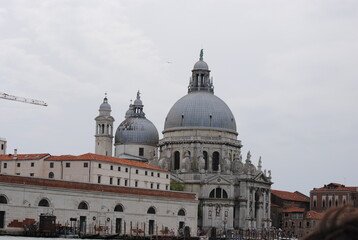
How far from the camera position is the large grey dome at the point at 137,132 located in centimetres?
10550

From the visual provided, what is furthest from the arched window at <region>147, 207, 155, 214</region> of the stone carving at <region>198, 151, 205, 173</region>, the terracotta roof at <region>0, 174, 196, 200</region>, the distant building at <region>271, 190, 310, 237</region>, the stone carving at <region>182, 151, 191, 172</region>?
the distant building at <region>271, 190, 310, 237</region>

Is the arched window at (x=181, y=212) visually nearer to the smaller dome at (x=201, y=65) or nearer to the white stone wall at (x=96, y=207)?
the white stone wall at (x=96, y=207)

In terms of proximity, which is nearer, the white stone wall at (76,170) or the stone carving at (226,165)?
the white stone wall at (76,170)

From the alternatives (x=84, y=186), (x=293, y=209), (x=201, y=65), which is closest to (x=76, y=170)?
(x=84, y=186)

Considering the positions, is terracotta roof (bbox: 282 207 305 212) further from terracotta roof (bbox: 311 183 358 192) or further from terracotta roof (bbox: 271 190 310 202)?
terracotta roof (bbox: 311 183 358 192)

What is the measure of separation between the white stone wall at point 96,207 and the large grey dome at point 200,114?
23896 millimetres

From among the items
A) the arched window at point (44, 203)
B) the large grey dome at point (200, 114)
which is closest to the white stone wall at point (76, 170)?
the arched window at point (44, 203)

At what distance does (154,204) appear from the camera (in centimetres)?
7150

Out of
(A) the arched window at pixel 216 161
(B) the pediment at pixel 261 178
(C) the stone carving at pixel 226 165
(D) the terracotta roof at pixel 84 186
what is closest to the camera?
(D) the terracotta roof at pixel 84 186

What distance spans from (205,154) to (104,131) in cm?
1499

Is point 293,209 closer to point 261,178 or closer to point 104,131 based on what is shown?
point 261,178

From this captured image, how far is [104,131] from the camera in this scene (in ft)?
339

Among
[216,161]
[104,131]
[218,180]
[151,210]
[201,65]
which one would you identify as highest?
[201,65]

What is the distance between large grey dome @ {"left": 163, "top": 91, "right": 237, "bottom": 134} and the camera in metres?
99.7
